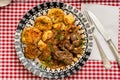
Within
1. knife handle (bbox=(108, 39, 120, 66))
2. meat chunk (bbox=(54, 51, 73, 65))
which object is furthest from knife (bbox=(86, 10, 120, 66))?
meat chunk (bbox=(54, 51, 73, 65))

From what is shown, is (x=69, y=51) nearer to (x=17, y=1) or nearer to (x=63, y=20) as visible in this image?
(x=63, y=20)

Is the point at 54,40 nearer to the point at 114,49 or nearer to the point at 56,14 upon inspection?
the point at 56,14

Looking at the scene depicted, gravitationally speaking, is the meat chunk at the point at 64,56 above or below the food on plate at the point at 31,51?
below

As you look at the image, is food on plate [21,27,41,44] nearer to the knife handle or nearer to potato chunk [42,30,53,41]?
potato chunk [42,30,53,41]

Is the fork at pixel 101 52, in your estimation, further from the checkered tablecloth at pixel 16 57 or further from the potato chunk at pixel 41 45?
the potato chunk at pixel 41 45

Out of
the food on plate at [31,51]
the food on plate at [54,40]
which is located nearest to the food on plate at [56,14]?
the food on plate at [54,40]

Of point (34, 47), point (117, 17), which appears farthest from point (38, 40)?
point (117, 17)

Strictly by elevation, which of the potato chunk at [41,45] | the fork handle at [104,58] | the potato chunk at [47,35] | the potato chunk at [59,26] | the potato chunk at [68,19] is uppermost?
the potato chunk at [68,19]
